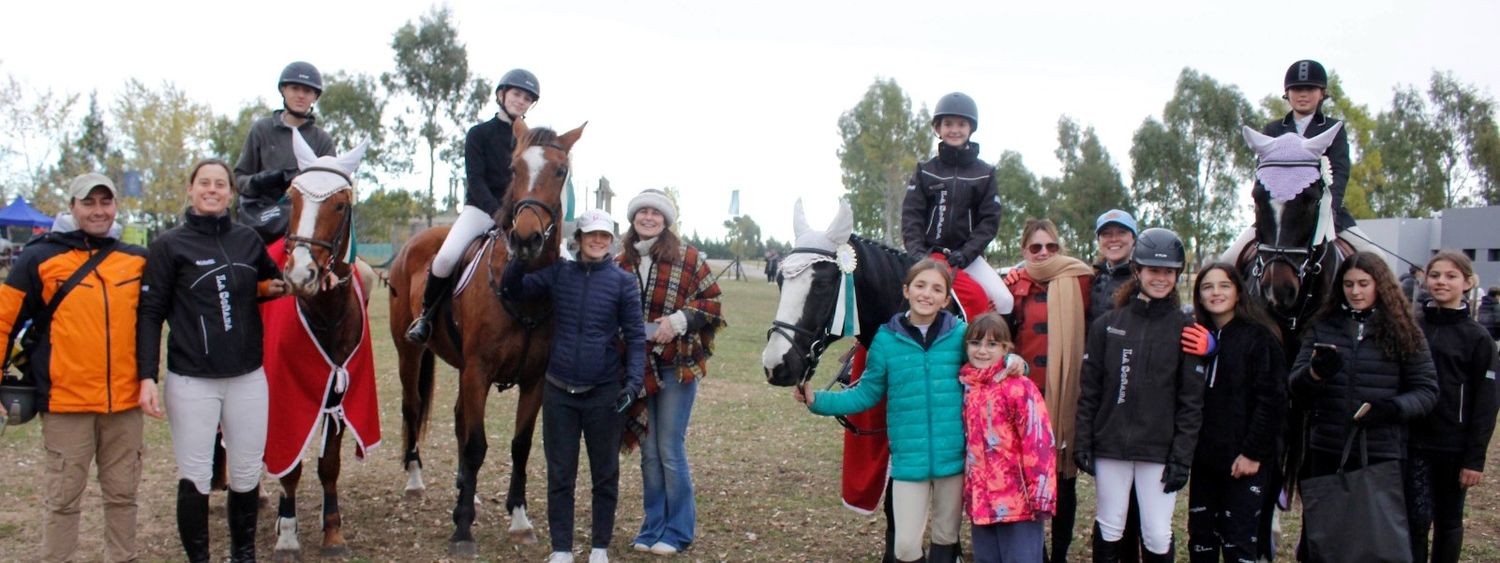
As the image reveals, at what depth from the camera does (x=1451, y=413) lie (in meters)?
4.38

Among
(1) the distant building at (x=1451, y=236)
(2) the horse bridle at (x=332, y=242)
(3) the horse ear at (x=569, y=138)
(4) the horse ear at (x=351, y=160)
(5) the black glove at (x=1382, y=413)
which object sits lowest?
(5) the black glove at (x=1382, y=413)

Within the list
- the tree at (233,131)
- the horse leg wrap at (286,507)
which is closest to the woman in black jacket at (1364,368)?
the horse leg wrap at (286,507)

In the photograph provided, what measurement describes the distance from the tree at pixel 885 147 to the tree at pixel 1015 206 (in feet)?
15.7

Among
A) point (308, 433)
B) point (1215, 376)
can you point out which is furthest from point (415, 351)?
point (1215, 376)

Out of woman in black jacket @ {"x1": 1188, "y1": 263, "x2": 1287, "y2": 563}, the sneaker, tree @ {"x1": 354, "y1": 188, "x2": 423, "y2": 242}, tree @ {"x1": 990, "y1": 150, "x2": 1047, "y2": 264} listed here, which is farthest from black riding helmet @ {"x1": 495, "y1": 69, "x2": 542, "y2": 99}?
tree @ {"x1": 990, "y1": 150, "x2": 1047, "y2": 264}

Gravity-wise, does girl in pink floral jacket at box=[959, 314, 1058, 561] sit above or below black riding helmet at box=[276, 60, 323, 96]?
below

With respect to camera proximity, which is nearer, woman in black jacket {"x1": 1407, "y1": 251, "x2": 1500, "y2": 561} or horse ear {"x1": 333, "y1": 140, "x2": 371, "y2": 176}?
woman in black jacket {"x1": 1407, "y1": 251, "x2": 1500, "y2": 561}

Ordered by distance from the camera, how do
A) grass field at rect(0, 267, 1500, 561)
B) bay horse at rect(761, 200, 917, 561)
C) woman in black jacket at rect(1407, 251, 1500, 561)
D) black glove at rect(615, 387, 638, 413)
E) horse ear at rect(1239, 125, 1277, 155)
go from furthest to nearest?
1. grass field at rect(0, 267, 1500, 561)
2. horse ear at rect(1239, 125, 1277, 155)
3. black glove at rect(615, 387, 638, 413)
4. woman in black jacket at rect(1407, 251, 1500, 561)
5. bay horse at rect(761, 200, 917, 561)

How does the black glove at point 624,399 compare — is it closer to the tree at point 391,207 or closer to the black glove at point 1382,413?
the black glove at point 1382,413

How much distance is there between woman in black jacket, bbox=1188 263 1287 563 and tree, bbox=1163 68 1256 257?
36.6 meters

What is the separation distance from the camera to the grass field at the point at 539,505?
219 inches

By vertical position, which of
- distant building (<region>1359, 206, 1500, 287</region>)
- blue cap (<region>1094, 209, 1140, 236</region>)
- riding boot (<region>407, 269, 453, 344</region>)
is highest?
distant building (<region>1359, 206, 1500, 287</region>)

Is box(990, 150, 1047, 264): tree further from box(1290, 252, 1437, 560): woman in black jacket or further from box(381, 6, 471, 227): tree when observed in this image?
box(1290, 252, 1437, 560): woman in black jacket

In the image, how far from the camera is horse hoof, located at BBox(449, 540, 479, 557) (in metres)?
5.36
